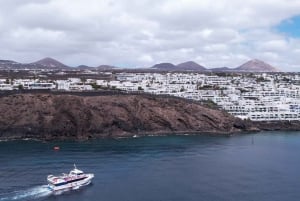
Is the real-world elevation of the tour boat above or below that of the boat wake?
above

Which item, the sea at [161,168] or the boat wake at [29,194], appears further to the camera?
the sea at [161,168]

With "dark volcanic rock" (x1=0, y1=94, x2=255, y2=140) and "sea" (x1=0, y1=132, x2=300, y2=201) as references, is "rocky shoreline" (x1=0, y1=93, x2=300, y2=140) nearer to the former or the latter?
"dark volcanic rock" (x1=0, y1=94, x2=255, y2=140)

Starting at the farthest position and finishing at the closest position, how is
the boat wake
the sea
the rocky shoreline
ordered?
the rocky shoreline
the sea
the boat wake

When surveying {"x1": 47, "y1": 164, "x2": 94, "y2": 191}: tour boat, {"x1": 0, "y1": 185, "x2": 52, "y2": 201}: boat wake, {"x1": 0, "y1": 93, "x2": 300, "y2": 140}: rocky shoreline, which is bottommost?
{"x1": 0, "y1": 185, "x2": 52, "y2": 201}: boat wake

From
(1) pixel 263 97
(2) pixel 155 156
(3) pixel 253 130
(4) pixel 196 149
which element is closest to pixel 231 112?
(3) pixel 253 130

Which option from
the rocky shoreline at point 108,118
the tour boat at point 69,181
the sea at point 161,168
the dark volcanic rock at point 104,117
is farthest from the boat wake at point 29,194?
the dark volcanic rock at point 104,117

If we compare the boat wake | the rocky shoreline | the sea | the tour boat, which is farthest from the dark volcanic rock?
the boat wake

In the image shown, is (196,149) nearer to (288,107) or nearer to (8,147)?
(8,147)

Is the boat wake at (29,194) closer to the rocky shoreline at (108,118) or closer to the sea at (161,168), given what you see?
the sea at (161,168)
